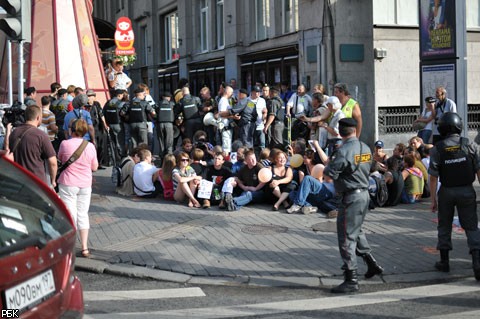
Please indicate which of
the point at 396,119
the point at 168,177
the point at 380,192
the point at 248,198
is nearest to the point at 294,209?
the point at 248,198

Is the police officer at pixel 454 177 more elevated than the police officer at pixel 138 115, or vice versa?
the police officer at pixel 138 115

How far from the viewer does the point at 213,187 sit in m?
12.3

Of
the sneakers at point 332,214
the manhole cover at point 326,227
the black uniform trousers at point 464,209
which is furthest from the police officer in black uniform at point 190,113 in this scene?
the black uniform trousers at point 464,209

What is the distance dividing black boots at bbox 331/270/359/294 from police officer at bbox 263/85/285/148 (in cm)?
943

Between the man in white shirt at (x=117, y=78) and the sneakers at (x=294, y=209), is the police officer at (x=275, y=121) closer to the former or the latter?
the sneakers at (x=294, y=209)

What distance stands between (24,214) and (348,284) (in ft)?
13.7

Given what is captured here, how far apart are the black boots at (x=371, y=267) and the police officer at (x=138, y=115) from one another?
909 centimetres

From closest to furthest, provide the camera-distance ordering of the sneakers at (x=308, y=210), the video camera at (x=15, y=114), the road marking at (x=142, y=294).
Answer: the road marking at (x=142, y=294) < the video camera at (x=15, y=114) < the sneakers at (x=308, y=210)

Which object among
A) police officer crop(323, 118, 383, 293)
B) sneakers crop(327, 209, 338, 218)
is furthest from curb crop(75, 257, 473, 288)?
sneakers crop(327, 209, 338, 218)

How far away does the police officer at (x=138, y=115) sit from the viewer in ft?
53.0

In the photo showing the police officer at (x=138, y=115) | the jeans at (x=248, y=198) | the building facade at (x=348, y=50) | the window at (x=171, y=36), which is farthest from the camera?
the window at (x=171, y=36)

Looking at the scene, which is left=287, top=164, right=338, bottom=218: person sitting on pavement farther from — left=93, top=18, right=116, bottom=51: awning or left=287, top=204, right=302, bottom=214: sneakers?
left=93, top=18, right=116, bottom=51: awning

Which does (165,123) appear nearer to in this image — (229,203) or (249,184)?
(249,184)

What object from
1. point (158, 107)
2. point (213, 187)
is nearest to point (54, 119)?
point (158, 107)
